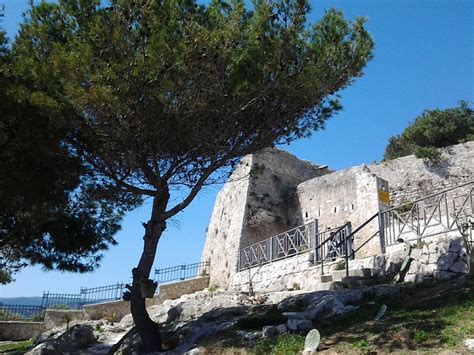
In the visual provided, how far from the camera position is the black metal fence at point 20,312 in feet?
61.7

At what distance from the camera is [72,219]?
10164 millimetres

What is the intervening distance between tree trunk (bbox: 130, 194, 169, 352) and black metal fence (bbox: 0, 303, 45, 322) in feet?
41.0

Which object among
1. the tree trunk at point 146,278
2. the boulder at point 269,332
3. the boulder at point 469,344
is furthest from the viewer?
the tree trunk at point 146,278

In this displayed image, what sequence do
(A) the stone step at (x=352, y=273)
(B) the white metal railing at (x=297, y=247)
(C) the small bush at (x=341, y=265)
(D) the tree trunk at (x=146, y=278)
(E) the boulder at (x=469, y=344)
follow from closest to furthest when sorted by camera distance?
(E) the boulder at (x=469, y=344) < (D) the tree trunk at (x=146, y=278) < (A) the stone step at (x=352, y=273) < (C) the small bush at (x=341, y=265) < (B) the white metal railing at (x=297, y=247)

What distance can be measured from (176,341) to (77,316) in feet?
Result: 31.4

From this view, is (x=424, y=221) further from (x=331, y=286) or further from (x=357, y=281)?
(x=331, y=286)

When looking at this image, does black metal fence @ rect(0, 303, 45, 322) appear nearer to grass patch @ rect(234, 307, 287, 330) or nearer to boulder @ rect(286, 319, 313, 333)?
grass patch @ rect(234, 307, 287, 330)

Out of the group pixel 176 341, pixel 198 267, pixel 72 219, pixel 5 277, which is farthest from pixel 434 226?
pixel 198 267

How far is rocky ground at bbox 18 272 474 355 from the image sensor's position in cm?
540

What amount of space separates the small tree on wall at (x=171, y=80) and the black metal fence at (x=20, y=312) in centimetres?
1185

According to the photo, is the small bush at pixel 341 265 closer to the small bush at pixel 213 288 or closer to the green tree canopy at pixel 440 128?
the small bush at pixel 213 288

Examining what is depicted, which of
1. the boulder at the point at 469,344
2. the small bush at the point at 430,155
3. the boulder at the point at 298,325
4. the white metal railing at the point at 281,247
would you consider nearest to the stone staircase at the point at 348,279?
the white metal railing at the point at 281,247

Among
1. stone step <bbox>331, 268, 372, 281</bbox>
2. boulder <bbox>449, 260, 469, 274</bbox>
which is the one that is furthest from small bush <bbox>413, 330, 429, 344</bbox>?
stone step <bbox>331, 268, 372, 281</bbox>

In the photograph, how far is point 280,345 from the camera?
5938mm
